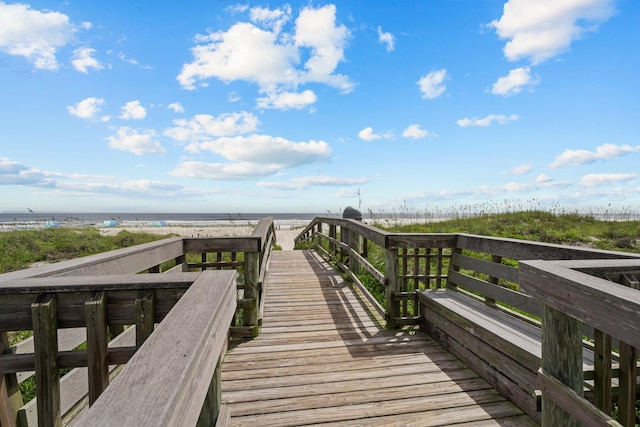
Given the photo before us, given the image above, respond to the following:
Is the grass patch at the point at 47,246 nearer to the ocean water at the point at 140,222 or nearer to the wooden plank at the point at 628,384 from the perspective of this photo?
the ocean water at the point at 140,222

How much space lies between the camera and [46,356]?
4.49 feet

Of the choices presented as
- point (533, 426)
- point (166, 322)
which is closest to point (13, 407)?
point (166, 322)

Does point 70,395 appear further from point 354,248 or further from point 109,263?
point 354,248

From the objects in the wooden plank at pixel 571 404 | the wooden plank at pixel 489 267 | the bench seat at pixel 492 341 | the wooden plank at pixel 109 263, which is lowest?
the bench seat at pixel 492 341

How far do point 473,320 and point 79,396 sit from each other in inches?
125

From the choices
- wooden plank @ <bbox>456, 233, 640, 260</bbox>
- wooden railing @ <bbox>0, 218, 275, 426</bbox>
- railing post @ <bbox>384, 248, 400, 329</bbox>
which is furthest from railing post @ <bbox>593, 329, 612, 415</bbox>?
railing post @ <bbox>384, 248, 400, 329</bbox>

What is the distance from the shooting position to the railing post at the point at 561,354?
164 centimetres

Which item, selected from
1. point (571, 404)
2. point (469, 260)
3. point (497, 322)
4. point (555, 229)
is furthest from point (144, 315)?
point (555, 229)

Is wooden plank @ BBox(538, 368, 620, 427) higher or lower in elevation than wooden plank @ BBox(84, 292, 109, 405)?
lower

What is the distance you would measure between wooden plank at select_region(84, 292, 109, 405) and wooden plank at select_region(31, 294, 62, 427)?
0.16 meters

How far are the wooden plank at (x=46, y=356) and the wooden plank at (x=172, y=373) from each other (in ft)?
2.10

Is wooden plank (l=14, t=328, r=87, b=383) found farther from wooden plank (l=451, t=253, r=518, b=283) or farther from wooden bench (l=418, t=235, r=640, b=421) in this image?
wooden plank (l=451, t=253, r=518, b=283)

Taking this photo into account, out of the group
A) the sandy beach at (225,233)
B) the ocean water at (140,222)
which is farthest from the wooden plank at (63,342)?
the sandy beach at (225,233)

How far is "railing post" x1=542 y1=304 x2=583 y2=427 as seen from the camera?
64.5 inches
